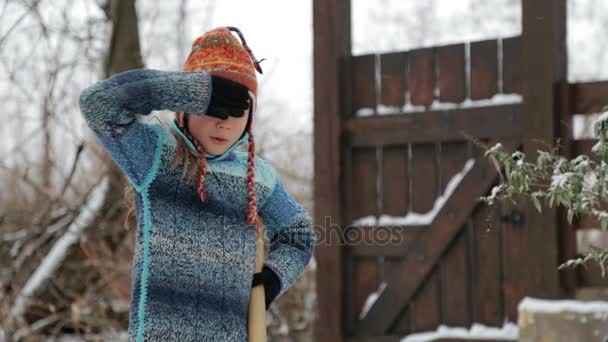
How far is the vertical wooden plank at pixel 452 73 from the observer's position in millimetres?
3832

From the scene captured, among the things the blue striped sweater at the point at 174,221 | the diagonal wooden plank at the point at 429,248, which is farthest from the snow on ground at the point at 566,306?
the blue striped sweater at the point at 174,221

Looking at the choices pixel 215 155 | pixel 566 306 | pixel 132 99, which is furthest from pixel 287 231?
pixel 566 306

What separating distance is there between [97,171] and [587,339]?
3622mm

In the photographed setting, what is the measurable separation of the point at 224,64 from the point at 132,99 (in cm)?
29

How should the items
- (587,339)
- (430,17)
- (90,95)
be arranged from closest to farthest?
(90,95) → (587,339) → (430,17)

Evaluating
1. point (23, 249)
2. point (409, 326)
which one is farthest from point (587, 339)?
point (23, 249)

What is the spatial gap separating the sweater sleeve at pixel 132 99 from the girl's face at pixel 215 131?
12 centimetres

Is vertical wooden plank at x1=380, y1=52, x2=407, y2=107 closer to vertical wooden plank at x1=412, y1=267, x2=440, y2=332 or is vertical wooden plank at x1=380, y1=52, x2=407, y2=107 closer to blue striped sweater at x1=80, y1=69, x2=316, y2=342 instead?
vertical wooden plank at x1=412, y1=267, x2=440, y2=332

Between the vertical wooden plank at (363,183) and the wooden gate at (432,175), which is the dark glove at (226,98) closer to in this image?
the wooden gate at (432,175)

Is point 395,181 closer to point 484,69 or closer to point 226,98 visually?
point 484,69

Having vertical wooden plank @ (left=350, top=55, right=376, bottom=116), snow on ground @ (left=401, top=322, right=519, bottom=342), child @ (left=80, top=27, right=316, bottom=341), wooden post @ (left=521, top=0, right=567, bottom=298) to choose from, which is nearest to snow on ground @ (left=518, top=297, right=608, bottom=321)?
wooden post @ (left=521, top=0, right=567, bottom=298)

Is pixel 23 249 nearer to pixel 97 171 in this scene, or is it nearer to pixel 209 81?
pixel 97 171

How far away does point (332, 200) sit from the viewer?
4098mm

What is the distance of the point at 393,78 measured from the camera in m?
3.99
